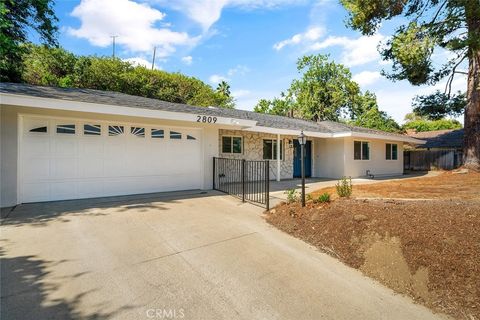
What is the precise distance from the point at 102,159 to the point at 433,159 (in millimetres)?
22947

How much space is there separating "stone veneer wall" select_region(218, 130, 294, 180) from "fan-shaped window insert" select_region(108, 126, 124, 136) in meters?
4.19

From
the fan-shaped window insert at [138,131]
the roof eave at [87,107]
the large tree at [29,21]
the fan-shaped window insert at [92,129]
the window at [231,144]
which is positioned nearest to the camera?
the roof eave at [87,107]

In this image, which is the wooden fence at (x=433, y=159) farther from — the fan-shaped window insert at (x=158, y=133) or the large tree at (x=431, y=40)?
the fan-shaped window insert at (x=158, y=133)

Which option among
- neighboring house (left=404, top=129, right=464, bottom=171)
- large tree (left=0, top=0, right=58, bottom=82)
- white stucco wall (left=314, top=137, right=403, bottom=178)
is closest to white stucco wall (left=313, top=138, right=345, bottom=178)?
white stucco wall (left=314, top=137, right=403, bottom=178)

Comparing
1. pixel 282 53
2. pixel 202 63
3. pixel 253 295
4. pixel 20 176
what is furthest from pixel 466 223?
pixel 202 63

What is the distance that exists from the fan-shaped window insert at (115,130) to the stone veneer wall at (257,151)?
419 centimetres

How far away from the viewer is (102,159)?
7.57 metres

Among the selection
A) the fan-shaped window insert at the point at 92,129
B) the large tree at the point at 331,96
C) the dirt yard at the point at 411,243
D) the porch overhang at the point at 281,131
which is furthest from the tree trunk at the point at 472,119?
the fan-shaped window insert at the point at 92,129

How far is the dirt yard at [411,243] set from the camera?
3.03 metres

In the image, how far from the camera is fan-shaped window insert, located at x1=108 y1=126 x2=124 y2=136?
7711 millimetres

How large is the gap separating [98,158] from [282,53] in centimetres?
1221

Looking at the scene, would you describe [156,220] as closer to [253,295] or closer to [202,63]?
[253,295]

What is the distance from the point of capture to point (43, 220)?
5.17 meters

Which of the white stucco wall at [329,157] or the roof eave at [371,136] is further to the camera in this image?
the white stucco wall at [329,157]
